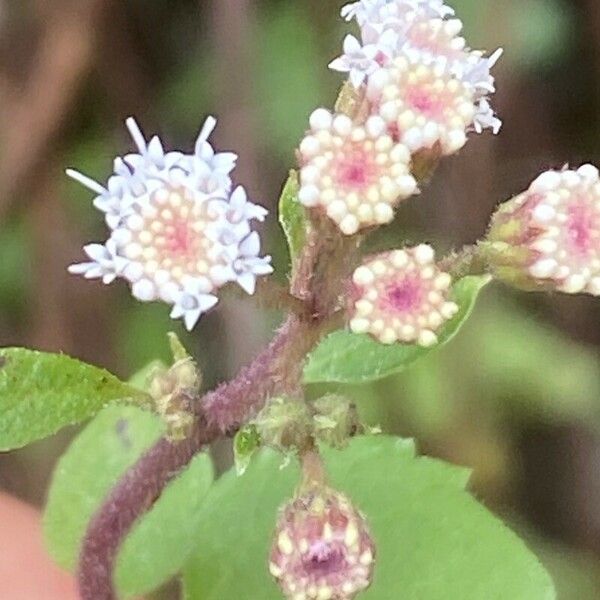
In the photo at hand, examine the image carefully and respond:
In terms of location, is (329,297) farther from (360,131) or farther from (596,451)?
(596,451)

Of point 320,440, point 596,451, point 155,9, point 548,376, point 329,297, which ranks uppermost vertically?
point 155,9

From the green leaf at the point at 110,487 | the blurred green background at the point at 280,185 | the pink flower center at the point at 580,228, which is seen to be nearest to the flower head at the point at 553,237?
the pink flower center at the point at 580,228

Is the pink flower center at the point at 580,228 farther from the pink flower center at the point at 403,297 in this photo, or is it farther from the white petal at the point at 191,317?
the white petal at the point at 191,317

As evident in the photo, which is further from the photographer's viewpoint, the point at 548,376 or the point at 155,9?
the point at 155,9

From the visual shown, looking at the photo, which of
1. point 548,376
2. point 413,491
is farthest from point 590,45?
point 413,491

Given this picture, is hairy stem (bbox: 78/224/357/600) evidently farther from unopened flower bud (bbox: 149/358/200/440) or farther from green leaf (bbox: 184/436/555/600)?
green leaf (bbox: 184/436/555/600)

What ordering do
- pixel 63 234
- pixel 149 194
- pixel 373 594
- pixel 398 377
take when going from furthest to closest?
1. pixel 63 234
2. pixel 398 377
3. pixel 373 594
4. pixel 149 194

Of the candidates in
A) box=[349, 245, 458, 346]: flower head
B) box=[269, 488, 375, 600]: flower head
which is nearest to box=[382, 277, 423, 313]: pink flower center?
box=[349, 245, 458, 346]: flower head
